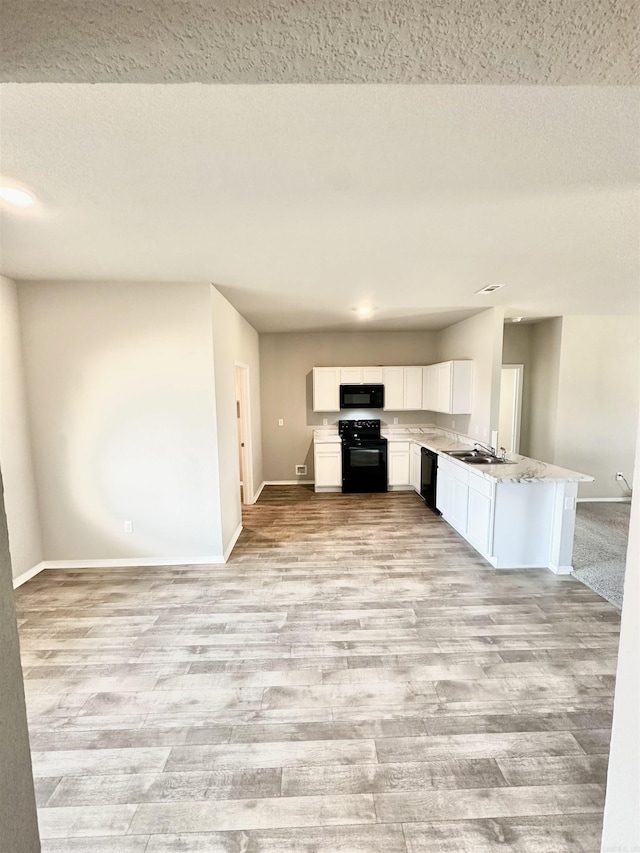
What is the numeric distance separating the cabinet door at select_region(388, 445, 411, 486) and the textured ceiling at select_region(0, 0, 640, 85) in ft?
17.2

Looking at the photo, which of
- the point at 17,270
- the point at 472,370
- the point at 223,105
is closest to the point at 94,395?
the point at 17,270

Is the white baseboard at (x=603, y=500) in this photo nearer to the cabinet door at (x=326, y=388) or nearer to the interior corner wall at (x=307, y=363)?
the interior corner wall at (x=307, y=363)

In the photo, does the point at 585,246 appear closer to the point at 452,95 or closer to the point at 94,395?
the point at 452,95

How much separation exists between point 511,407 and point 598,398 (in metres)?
1.21

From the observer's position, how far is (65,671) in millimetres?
2166

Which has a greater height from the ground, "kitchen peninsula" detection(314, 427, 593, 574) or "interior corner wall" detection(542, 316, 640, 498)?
"interior corner wall" detection(542, 316, 640, 498)

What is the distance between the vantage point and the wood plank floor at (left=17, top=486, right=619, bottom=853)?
138 centimetres

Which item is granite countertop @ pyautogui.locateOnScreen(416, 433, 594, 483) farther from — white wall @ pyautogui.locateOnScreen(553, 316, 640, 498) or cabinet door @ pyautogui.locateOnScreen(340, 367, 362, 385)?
cabinet door @ pyautogui.locateOnScreen(340, 367, 362, 385)

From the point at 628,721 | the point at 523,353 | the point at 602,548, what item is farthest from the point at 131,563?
the point at 523,353

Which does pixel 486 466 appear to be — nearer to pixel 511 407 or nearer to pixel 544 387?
pixel 544 387

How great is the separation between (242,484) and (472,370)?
12.1 ft

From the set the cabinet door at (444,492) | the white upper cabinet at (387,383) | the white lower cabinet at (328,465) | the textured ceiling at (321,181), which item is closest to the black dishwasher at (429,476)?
the cabinet door at (444,492)

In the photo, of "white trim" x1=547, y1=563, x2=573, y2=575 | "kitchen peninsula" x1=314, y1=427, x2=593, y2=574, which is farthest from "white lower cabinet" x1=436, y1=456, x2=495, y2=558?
"white trim" x1=547, y1=563, x2=573, y2=575

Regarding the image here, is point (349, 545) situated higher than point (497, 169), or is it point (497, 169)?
point (497, 169)
